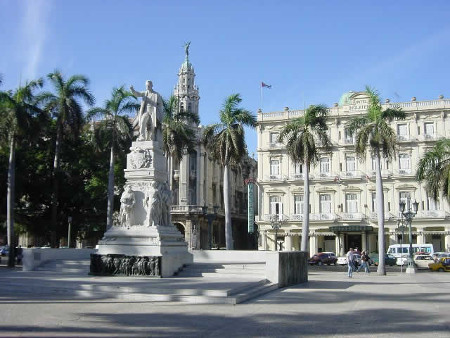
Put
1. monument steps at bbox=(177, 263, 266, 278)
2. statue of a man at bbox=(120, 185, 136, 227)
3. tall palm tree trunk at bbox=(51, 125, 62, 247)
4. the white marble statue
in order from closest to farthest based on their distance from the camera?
monument steps at bbox=(177, 263, 266, 278)
statue of a man at bbox=(120, 185, 136, 227)
the white marble statue
tall palm tree trunk at bbox=(51, 125, 62, 247)

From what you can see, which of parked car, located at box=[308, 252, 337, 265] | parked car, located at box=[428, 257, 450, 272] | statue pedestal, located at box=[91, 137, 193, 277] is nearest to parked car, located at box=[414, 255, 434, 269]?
parked car, located at box=[428, 257, 450, 272]

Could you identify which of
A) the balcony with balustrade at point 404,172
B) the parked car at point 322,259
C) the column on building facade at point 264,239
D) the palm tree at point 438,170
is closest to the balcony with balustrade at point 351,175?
the balcony with balustrade at point 404,172

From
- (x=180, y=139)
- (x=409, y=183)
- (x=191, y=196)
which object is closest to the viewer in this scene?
(x=180, y=139)

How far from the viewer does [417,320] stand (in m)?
11.0

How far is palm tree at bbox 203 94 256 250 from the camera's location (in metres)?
34.5

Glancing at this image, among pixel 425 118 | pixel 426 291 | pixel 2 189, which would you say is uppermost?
pixel 425 118

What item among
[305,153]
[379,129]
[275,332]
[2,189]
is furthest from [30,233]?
[275,332]

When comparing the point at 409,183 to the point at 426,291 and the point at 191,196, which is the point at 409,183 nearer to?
the point at 191,196

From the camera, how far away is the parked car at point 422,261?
133 feet

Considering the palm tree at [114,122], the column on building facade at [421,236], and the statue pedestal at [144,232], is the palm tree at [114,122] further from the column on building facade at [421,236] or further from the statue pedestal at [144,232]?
the column on building facade at [421,236]

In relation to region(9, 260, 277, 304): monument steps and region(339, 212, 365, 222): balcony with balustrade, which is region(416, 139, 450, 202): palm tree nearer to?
region(9, 260, 277, 304): monument steps

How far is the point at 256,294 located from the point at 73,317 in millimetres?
5976

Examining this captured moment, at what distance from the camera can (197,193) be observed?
65375mm

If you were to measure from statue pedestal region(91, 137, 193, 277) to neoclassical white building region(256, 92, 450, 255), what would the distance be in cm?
3348
